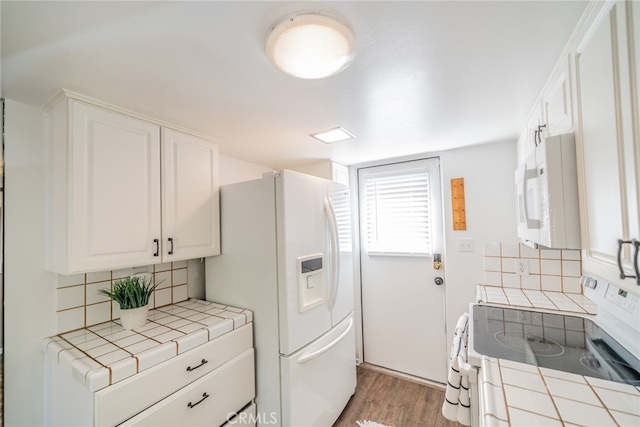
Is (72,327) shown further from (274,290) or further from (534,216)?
(534,216)

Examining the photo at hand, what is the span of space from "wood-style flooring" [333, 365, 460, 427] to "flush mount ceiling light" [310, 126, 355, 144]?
212cm

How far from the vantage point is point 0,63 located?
3.05 ft

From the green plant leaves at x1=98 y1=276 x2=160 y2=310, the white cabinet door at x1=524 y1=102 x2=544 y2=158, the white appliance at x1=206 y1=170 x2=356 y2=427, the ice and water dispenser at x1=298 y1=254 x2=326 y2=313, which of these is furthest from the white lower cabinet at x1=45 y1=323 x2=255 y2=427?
the white cabinet door at x1=524 y1=102 x2=544 y2=158

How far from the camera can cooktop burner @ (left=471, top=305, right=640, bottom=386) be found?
3.16ft

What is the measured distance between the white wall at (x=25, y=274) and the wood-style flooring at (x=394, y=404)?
1819 mm

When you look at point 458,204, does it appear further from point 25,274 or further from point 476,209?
point 25,274

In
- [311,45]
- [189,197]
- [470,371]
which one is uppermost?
[311,45]

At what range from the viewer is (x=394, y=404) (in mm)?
2070

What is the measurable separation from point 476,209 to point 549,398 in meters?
1.60

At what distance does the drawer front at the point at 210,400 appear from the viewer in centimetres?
113

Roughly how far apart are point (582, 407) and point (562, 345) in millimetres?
528

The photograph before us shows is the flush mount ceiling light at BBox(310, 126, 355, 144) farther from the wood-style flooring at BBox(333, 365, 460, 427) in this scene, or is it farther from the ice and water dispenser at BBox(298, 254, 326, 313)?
the wood-style flooring at BBox(333, 365, 460, 427)

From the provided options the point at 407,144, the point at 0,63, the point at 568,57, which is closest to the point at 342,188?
the point at 407,144

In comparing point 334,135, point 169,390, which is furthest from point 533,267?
point 169,390
